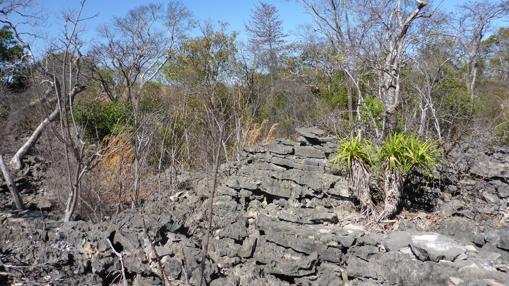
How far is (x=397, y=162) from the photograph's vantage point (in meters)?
4.63

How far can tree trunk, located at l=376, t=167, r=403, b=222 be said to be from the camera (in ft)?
15.0

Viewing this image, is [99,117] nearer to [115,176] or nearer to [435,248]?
[115,176]

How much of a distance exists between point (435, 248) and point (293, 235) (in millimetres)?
1313

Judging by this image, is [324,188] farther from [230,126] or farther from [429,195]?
[230,126]

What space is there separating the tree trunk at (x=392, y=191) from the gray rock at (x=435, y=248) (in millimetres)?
783

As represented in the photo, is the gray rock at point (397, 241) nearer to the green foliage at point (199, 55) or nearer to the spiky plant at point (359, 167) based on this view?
the spiky plant at point (359, 167)

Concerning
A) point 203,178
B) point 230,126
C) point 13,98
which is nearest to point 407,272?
point 203,178

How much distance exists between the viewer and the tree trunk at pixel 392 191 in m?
4.57

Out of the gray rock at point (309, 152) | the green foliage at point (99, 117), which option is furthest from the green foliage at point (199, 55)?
the gray rock at point (309, 152)

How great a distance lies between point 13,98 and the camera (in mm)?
11781

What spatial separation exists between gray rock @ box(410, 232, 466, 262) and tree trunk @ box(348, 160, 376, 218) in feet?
2.96

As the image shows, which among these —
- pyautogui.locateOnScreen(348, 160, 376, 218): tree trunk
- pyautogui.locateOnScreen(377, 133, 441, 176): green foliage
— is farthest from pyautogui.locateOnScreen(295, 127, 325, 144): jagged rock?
pyautogui.locateOnScreen(377, 133, 441, 176): green foliage

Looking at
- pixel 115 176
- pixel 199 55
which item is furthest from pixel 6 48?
pixel 115 176

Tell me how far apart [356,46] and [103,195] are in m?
5.40
